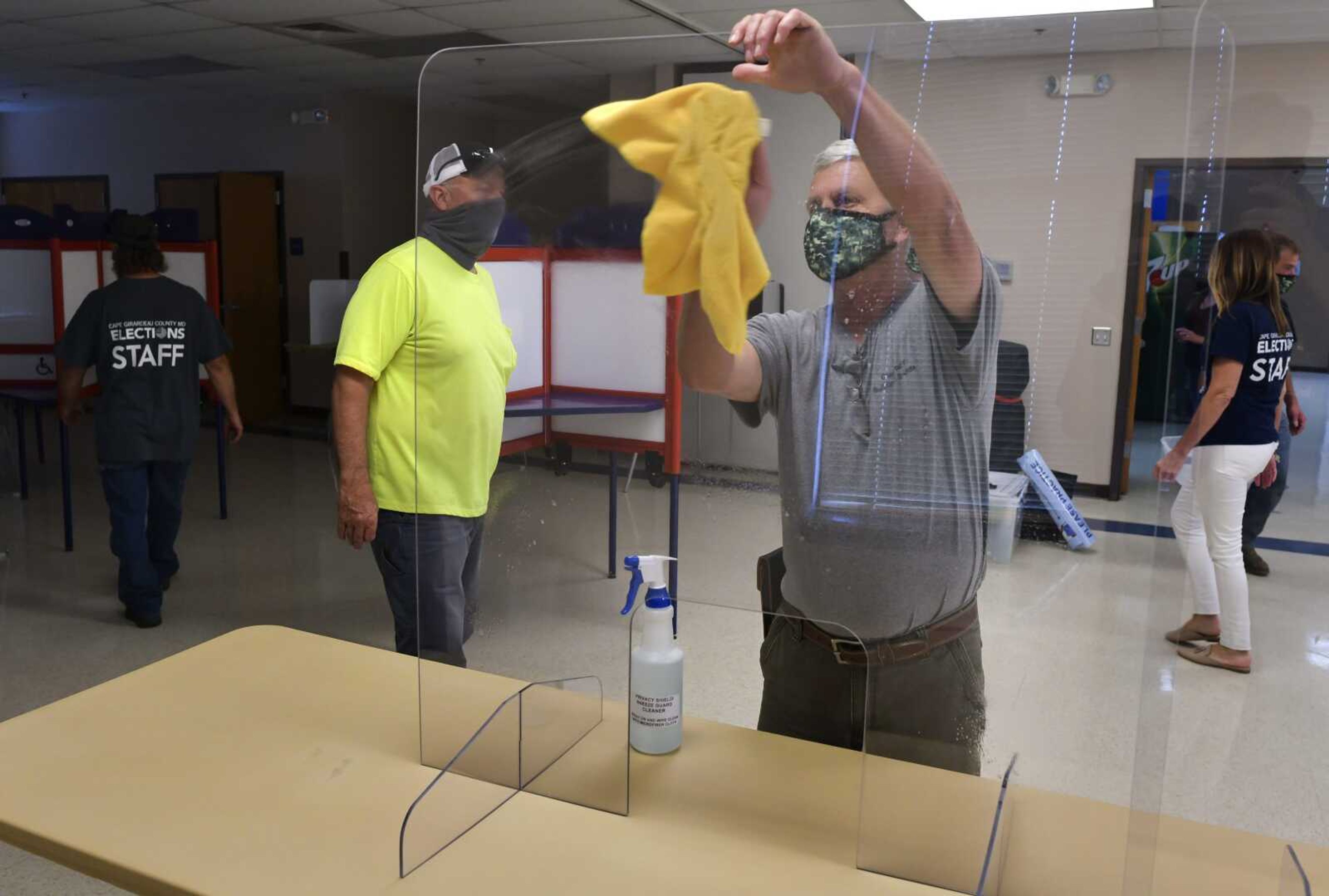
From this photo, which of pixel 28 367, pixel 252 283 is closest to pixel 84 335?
pixel 28 367

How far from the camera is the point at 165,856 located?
1006mm

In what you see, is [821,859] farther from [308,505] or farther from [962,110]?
[308,505]

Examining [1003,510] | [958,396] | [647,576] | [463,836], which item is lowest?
[463,836]

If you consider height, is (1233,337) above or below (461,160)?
below

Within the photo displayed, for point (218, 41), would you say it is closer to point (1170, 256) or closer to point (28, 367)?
point (28, 367)

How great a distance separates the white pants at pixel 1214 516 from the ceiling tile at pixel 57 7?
18.6 ft

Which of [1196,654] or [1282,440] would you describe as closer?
[1196,654]

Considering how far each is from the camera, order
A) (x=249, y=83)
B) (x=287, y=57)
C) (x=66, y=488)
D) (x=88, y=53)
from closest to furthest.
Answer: (x=66, y=488) < (x=287, y=57) < (x=88, y=53) < (x=249, y=83)

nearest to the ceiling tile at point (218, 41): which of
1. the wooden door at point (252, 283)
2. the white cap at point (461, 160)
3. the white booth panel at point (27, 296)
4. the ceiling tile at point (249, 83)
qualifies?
the ceiling tile at point (249, 83)

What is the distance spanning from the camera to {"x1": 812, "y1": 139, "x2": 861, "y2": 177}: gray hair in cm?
103

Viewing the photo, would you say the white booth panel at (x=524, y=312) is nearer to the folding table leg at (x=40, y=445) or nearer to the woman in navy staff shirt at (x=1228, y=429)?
the woman in navy staff shirt at (x=1228, y=429)

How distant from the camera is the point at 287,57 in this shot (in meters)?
6.71

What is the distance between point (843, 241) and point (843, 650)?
0.43 m

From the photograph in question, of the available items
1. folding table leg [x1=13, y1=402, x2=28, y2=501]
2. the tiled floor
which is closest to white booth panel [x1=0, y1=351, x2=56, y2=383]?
folding table leg [x1=13, y1=402, x2=28, y2=501]
